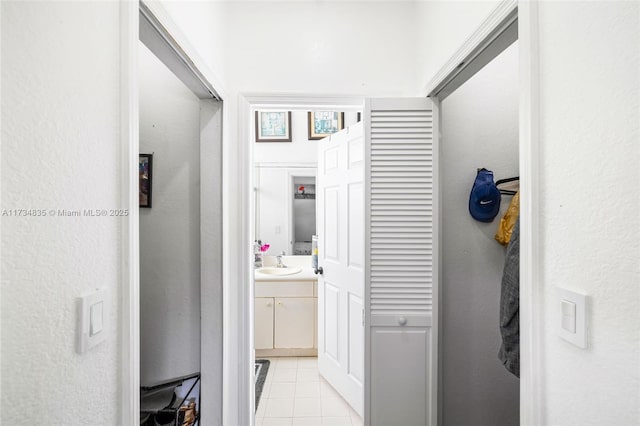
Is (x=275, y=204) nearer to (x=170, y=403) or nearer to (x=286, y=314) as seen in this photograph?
(x=286, y=314)

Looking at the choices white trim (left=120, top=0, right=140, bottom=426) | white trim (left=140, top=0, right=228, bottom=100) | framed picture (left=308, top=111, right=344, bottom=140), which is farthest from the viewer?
framed picture (left=308, top=111, right=344, bottom=140)

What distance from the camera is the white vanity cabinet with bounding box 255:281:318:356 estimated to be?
2750mm

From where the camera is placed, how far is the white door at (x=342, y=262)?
1.94 m

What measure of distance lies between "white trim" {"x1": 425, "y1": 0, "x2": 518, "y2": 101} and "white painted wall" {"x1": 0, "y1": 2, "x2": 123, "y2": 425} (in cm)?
100

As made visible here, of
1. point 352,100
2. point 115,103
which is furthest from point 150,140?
point 352,100

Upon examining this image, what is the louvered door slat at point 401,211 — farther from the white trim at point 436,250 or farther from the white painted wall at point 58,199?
the white painted wall at point 58,199

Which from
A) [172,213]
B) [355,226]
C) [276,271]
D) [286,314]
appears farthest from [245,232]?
[276,271]

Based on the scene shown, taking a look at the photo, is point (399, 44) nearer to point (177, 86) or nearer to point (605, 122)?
point (177, 86)

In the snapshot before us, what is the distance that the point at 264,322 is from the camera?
2.76 m

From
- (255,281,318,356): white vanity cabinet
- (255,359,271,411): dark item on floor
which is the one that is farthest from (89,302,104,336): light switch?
(255,281,318,356): white vanity cabinet

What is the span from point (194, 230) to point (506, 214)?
5.12 feet

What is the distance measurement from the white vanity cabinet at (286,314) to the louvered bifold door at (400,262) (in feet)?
4.33

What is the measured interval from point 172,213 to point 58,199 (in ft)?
3.37

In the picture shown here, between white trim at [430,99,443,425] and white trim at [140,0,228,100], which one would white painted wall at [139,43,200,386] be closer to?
white trim at [140,0,228,100]
